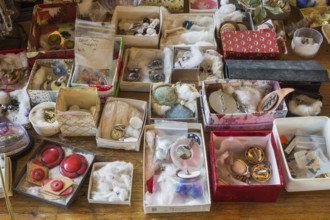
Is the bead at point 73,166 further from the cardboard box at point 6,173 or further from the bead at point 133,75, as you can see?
the bead at point 133,75

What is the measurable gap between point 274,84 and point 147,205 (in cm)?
56

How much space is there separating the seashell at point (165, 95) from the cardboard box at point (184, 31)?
0.73 ft

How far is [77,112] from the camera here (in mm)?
1103

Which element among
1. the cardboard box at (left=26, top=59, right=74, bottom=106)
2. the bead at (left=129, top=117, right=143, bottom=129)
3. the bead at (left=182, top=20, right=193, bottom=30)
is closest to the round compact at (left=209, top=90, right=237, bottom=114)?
the bead at (left=129, top=117, right=143, bottom=129)

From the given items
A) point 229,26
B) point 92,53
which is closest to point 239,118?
point 229,26

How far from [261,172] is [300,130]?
0.20 meters

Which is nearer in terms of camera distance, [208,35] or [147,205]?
[147,205]

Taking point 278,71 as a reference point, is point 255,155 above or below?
below

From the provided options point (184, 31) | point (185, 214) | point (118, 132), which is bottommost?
point (185, 214)

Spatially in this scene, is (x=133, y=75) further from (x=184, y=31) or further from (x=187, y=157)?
(x=187, y=157)

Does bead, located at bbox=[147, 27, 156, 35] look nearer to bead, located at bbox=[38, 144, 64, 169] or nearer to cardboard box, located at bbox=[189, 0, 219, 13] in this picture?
cardboard box, located at bbox=[189, 0, 219, 13]

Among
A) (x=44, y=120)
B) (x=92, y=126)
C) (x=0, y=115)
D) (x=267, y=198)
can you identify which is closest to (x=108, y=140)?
(x=92, y=126)

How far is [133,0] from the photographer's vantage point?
1501 mm

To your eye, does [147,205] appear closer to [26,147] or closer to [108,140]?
[108,140]
